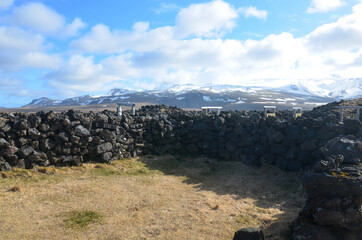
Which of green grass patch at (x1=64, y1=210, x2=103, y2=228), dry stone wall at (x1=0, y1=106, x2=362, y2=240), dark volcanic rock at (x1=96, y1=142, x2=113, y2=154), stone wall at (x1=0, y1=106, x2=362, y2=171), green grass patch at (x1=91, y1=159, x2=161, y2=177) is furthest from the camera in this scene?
dark volcanic rock at (x1=96, y1=142, x2=113, y2=154)

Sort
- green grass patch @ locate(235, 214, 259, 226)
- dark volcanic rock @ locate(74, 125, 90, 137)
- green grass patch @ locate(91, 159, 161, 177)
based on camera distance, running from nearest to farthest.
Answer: green grass patch @ locate(235, 214, 259, 226) < green grass patch @ locate(91, 159, 161, 177) < dark volcanic rock @ locate(74, 125, 90, 137)

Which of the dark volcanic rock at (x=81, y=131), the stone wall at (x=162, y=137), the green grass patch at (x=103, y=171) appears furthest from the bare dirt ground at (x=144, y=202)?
the dark volcanic rock at (x=81, y=131)

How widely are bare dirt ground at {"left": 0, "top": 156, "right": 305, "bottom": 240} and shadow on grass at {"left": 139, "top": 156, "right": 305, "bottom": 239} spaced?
0.13ft

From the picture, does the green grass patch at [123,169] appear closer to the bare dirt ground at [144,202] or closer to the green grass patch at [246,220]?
the bare dirt ground at [144,202]

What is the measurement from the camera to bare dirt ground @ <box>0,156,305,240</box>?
8789mm

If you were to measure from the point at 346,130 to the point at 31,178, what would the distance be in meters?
15.5

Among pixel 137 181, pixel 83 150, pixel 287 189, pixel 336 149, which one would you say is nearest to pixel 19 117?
pixel 83 150

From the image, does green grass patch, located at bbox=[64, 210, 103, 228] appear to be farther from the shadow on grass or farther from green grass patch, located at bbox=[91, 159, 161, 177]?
the shadow on grass

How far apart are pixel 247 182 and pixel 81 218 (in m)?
8.59

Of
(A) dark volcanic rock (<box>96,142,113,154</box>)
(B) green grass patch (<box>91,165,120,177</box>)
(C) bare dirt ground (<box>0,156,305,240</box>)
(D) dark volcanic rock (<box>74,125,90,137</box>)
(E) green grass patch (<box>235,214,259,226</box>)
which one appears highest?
(D) dark volcanic rock (<box>74,125,90,137</box>)

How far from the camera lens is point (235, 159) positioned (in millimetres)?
18594

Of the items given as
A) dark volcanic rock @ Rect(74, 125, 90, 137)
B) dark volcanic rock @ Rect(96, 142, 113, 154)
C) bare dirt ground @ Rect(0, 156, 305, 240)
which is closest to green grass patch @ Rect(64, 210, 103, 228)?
bare dirt ground @ Rect(0, 156, 305, 240)

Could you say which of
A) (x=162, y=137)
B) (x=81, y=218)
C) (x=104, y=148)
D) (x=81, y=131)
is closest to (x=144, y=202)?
(x=81, y=218)

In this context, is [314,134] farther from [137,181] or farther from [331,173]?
[137,181]
